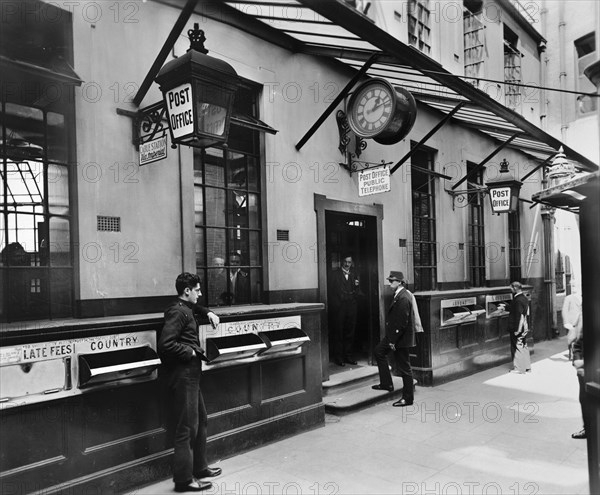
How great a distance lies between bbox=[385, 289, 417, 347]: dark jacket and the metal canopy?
3.48 meters

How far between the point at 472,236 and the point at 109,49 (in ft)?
31.7

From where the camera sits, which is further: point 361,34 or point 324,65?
point 324,65

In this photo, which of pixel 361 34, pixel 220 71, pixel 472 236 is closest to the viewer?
pixel 220 71

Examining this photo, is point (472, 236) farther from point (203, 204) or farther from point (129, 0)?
point (129, 0)

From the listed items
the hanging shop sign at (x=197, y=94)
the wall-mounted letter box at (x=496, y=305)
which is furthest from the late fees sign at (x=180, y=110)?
the wall-mounted letter box at (x=496, y=305)

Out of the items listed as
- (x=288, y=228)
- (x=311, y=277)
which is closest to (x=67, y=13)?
(x=288, y=228)

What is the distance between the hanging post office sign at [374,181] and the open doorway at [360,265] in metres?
0.95

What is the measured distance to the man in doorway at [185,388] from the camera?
4.54 meters

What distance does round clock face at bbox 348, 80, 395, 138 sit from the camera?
268 inches

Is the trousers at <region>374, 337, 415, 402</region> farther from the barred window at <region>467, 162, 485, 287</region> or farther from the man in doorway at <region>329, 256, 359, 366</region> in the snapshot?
the barred window at <region>467, 162, 485, 287</region>

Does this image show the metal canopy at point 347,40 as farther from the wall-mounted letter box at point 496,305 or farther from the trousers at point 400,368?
the trousers at point 400,368

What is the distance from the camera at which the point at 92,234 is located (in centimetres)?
507

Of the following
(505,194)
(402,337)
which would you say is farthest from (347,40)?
(505,194)

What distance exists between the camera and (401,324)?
7.73m
